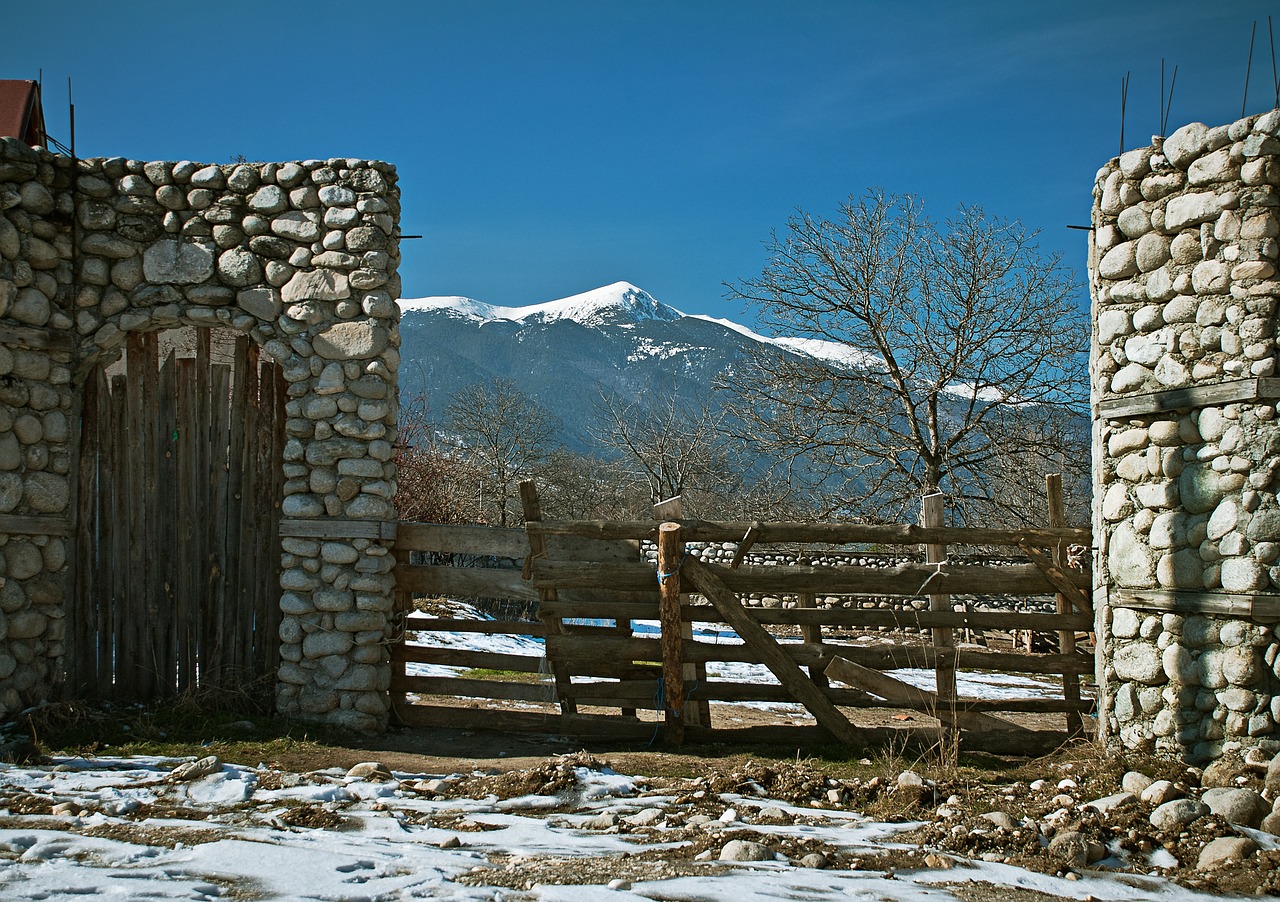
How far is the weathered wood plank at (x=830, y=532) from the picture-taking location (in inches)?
281

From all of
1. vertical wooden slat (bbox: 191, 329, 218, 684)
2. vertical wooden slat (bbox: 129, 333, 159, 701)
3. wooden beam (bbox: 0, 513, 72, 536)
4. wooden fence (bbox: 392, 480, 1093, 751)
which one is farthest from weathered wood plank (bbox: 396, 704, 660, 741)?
wooden beam (bbox: 0, 513, 72, 536)

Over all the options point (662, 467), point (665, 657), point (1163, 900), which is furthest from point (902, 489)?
point (662, 467)

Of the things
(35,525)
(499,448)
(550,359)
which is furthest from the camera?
(550,359)

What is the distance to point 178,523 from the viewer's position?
7551 mm

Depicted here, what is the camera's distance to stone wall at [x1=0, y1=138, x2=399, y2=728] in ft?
23.5

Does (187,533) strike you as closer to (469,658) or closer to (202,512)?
(202,512)

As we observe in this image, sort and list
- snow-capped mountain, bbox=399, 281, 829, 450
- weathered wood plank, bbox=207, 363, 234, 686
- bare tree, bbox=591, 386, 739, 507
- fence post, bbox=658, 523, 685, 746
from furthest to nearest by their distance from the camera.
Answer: snow-capped mountain, bbox=399, 281, 829, 450, bare tree, bbox=591, 386, 739, 507, weathered wood plank, bbox=207, 363, 234, 686, fence post, bbox=658, 523, 685, 746

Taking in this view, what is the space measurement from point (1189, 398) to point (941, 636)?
2.36 m

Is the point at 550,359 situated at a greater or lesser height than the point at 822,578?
greater

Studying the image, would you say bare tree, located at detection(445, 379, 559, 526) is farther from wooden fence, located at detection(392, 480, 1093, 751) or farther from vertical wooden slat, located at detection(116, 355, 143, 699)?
wooden fence, located at detection(392, 480, 1093, 751)

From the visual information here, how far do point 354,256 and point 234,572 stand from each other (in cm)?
256

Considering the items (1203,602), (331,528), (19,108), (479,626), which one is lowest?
(479,626)

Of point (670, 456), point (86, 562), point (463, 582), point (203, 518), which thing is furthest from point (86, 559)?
point (670, 456)

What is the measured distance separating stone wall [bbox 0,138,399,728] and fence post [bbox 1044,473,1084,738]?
490 cm
